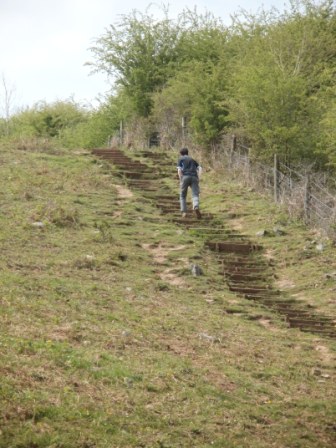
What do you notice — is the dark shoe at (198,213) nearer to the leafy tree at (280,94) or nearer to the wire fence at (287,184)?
the wire fence at (287,184)

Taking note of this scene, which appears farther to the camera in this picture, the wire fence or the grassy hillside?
the wire fence

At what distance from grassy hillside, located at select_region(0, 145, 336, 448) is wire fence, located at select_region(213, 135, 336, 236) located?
48cm

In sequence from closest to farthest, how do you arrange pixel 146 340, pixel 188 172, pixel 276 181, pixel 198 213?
pixel 146 340, pixel 188 172, pixel 198 213, pixel 276 181

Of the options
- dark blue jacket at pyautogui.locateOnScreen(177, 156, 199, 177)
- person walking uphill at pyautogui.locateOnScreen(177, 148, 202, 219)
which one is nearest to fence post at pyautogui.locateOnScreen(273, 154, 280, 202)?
person walking uphill at pyautogui.locateOnScreen(177, 148, 202, 219)

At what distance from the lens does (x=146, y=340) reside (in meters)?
11.0

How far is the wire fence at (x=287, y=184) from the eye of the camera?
65.0 ft

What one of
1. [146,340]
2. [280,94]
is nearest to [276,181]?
[280,94]

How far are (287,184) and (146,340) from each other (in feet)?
41.0

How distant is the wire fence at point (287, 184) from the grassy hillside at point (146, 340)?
0.48 metres

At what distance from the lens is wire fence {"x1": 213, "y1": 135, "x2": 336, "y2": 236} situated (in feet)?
65.0

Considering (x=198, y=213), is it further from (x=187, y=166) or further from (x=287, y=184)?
(x=287, y=184)

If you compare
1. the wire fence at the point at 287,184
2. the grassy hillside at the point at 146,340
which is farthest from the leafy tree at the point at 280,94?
the grassy hillside at the point at 146,340

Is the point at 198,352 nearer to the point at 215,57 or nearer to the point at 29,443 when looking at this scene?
the point at 29,443

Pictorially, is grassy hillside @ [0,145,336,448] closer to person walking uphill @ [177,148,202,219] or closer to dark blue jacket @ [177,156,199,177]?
→ person walking uphill @ [177,148,202,219]
